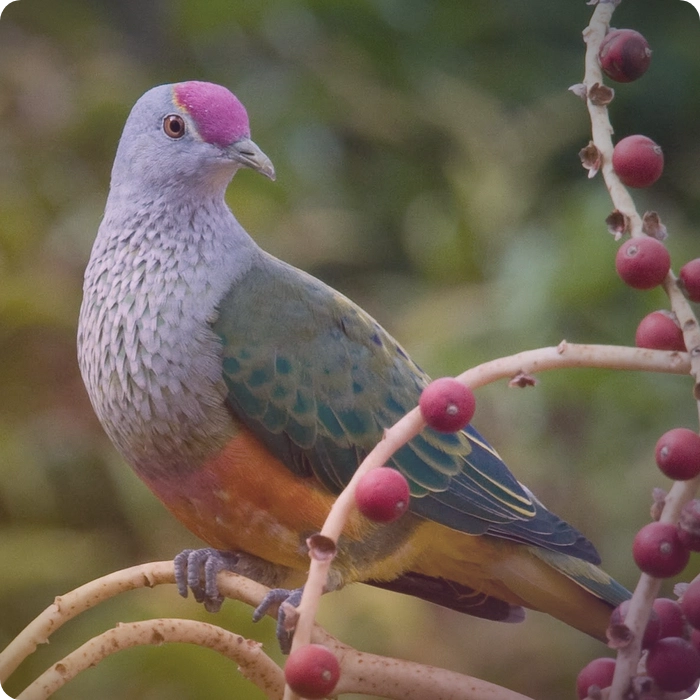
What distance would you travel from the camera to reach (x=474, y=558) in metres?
0.89

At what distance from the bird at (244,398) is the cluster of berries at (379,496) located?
0.28m

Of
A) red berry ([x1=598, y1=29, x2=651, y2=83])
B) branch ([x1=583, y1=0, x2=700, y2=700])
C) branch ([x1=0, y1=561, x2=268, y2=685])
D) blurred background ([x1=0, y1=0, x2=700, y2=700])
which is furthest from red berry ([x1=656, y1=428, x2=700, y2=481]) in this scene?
blurred background ([x1=0, y1=0, x2=700, y2=700])

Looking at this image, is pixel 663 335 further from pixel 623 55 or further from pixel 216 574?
pixel 216 574

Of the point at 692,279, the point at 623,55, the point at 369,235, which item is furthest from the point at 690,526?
the point at 369,235

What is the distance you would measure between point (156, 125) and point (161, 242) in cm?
10

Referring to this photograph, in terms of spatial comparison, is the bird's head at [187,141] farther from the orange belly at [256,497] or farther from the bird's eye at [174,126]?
the orange belly at [256,497]

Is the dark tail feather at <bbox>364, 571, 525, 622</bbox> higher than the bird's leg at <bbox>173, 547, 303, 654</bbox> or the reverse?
higher

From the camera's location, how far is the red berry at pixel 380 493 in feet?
1.77

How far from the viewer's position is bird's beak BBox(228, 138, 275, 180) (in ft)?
2.59

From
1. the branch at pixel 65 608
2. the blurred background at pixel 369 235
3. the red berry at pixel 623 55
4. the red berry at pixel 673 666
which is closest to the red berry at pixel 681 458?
the red berry at pixel 673 666

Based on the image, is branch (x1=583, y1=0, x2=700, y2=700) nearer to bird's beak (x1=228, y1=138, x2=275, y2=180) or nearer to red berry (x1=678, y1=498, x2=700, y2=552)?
red berry (x1=678, y1=498, x2=700, y2=552)

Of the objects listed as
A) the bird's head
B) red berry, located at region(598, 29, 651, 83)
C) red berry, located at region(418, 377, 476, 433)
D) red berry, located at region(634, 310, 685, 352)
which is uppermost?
the bird's head

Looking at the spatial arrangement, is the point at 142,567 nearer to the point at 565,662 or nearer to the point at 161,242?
the point at 161,242

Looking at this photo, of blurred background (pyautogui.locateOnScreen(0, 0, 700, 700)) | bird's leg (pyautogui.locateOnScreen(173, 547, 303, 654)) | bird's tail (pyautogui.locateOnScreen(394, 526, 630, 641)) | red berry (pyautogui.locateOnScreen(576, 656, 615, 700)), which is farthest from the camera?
blurred background (pyautogui.locateOnScreen(0, 0, 700, 700))
